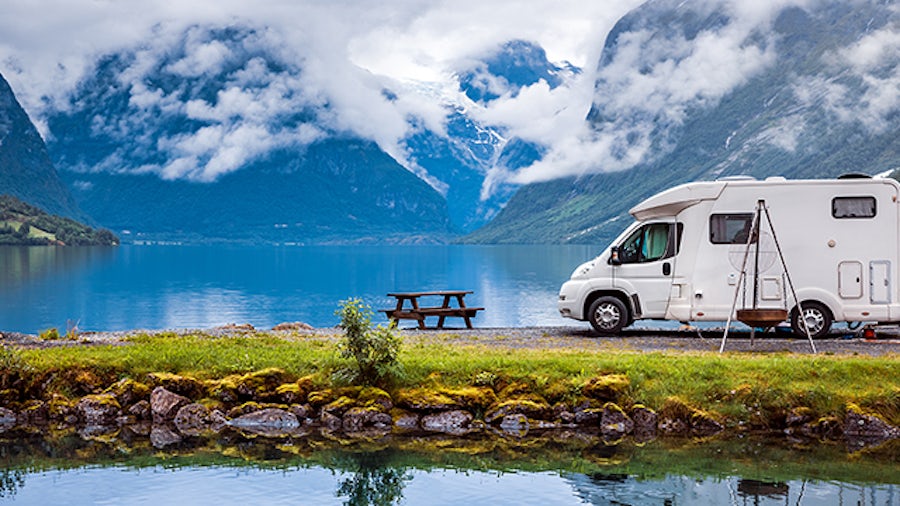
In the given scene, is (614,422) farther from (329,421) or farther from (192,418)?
(192,418)

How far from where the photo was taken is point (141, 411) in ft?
68.5

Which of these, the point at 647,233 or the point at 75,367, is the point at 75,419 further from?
the point at 647,233

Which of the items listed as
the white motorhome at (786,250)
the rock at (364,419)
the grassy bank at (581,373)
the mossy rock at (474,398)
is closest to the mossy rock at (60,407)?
the grassy bank at (581,373)

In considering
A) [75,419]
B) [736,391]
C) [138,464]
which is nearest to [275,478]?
[138,464]

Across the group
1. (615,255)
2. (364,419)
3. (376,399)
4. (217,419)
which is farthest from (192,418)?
(615,255)

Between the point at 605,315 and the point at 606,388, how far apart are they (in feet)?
28.6

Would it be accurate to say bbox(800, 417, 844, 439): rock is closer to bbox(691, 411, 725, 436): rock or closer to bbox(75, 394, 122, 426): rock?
bbox(691, 411, 725, 436): rock

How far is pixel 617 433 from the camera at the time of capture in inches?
768

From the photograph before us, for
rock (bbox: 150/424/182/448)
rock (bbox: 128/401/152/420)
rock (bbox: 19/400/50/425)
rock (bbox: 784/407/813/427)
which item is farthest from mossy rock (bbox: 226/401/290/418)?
rock (bbox: 784/407/813/427)

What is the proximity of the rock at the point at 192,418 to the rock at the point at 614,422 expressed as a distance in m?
7.83

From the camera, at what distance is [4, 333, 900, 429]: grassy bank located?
19.7m

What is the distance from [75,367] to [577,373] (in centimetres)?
1048

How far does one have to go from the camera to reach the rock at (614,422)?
19.5 meters

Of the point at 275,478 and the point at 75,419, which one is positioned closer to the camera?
the point at 275,478
